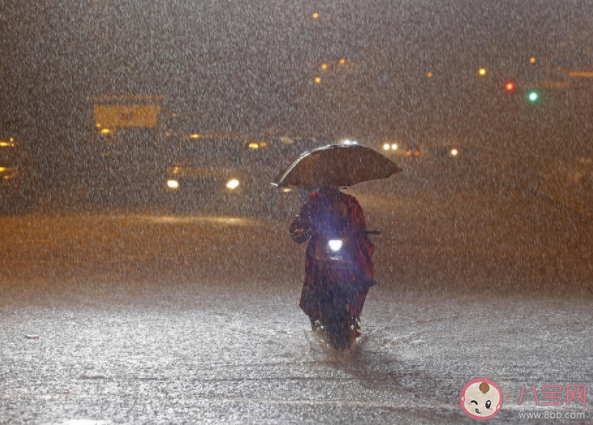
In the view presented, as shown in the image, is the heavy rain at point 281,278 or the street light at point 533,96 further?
the street light at point 533,96

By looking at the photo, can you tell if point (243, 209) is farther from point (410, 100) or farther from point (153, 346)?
point (410, 100)

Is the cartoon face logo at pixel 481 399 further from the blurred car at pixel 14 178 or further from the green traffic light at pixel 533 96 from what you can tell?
the green traffic light at pixel 533 96

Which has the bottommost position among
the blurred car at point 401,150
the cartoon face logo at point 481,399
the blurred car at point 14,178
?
the cartoon face logo at point 481,399

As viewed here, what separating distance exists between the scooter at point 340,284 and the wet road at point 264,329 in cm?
20

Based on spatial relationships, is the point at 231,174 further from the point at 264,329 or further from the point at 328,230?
the point at 328,230

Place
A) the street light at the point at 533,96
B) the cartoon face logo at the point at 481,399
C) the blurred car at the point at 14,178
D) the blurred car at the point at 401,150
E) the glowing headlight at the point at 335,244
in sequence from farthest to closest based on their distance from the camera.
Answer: the blurred car at the point at 401,150 → the street light at the point at 533,96 → the blurred car at the point at 14,178 → the glowing headlight at the point at 335,244 → the cartoon face logo at the point at 481,399

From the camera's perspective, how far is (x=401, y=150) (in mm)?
56438

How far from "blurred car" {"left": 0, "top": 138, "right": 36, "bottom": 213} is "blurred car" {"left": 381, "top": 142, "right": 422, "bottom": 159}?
32291mm

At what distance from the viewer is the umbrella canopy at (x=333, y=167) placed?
7.00 metres

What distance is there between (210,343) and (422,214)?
12.3 m

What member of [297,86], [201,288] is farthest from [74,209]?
[297,86]

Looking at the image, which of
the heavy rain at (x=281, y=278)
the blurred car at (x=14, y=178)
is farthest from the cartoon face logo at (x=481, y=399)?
the blurred car at (x=14, y=178)

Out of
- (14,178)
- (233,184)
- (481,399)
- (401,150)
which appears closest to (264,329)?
(481,399)

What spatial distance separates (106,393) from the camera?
564cm
